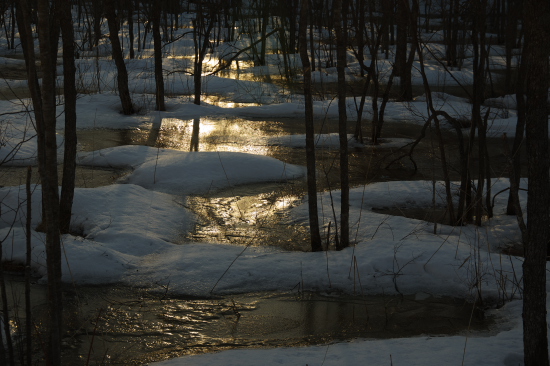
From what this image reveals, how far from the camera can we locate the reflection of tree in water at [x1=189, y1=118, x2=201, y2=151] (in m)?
9.48

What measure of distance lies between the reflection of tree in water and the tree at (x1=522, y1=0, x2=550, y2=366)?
717cm

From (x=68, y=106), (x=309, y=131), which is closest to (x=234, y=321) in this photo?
(x=309, y=131)

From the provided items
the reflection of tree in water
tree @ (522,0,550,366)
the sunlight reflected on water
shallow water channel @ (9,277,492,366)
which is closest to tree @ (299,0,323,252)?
shallow water channel @ (9,277,492,366)

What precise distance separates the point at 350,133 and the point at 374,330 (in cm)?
703

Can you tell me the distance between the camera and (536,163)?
2570mm

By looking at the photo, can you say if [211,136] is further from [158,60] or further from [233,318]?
[233,318]

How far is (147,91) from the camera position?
14.4 m

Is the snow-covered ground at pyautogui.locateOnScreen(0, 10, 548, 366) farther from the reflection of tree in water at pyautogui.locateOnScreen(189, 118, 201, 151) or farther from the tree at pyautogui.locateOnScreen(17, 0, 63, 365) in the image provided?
the reflection of tree in water at pyautogui.locateOnScreen(189, 118, 201, 151)

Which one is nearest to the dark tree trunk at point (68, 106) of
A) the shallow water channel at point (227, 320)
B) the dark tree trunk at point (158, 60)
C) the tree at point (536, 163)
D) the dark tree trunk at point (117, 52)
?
the shallow water channel at point (227, 320)

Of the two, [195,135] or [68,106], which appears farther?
[195,135]

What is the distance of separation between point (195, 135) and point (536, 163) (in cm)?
824

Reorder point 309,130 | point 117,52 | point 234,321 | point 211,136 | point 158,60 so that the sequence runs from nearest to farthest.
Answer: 1. point 234,321
2. point 309,130
3. point 211,136
4. point 117,52
5. point 158,60

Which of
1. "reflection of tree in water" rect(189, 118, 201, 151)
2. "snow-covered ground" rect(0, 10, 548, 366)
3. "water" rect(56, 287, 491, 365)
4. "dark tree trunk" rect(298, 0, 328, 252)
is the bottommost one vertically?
"water" rect(56, 287, 491, 365)

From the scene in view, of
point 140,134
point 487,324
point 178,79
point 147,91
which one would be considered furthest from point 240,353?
point 178,79
